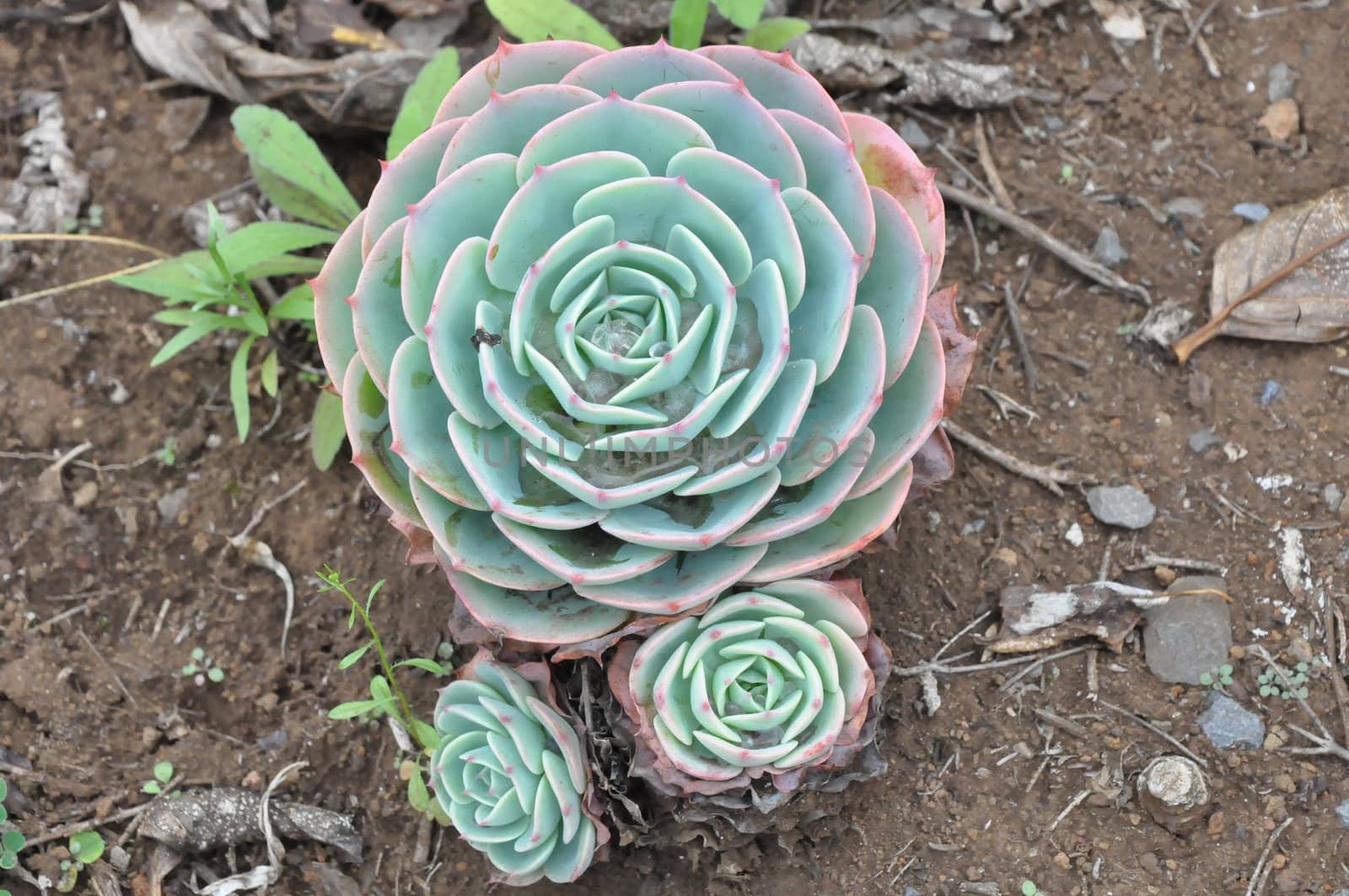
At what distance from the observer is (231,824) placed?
240 centimetres

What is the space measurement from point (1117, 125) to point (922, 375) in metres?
1.49

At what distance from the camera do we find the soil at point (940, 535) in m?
2.26

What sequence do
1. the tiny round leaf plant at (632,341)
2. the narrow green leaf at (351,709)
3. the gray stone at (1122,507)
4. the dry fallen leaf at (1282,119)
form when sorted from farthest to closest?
the dry fallen leaf at (1282,119) < the gray stone at (1122,507) < the narrow green leaf at (351,709) < the tiny round leaf plant at (632,341)

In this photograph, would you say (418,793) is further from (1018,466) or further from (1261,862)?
(1261,862)

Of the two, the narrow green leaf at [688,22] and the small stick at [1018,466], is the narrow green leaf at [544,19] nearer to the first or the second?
the narrow green leaf at [688,22]

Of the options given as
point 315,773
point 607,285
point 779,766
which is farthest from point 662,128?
point 315,773

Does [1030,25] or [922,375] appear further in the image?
[1030,25]

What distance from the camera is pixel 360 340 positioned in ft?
6.28

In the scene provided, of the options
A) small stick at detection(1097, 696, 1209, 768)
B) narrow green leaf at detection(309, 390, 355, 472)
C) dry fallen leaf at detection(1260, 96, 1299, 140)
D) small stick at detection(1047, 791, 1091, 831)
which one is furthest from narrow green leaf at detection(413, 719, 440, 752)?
dry fallen leaf at detection(1260, 96, 1299, 140)

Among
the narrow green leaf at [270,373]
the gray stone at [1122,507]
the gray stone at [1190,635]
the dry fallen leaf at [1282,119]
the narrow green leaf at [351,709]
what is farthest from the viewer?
the dry fallen leaf at [1282,119]

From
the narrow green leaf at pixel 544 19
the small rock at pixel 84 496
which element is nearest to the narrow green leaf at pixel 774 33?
the narrow green leaf at pixel 544 19

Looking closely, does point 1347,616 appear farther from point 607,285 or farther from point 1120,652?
point 607,285

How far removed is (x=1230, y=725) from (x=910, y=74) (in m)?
1.88

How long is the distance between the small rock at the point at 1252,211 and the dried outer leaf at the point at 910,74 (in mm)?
658
